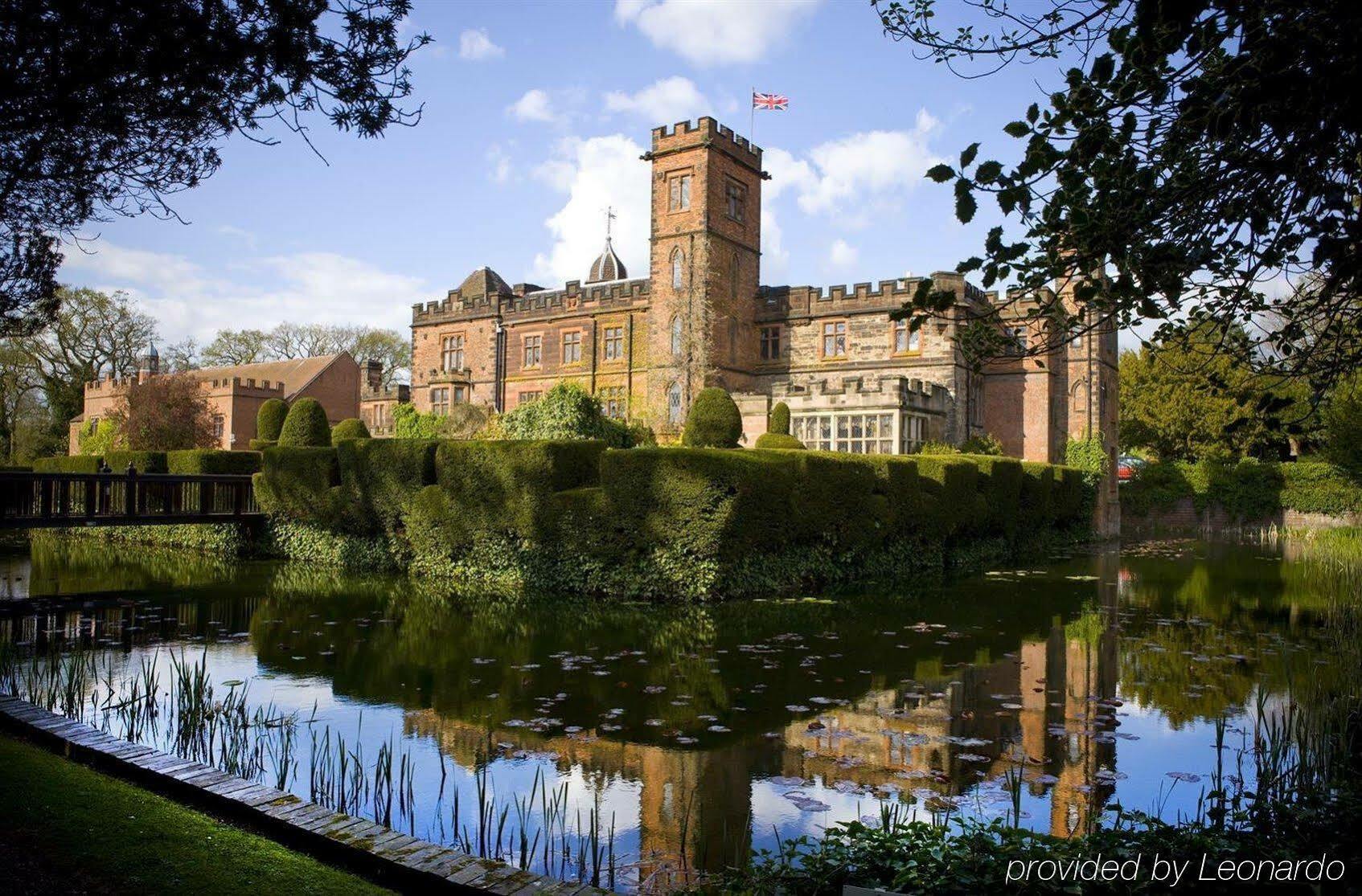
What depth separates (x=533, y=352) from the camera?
4044cm

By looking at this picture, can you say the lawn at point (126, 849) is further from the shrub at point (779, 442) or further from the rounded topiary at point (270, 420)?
the rounded topiary at point (270, 420)

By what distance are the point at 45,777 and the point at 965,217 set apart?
5.38 m

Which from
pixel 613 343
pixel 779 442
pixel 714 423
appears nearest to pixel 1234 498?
pixel 779 442

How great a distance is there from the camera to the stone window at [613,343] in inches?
1485

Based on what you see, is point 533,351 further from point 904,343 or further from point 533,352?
point 904,343

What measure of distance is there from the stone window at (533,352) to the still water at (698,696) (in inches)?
968

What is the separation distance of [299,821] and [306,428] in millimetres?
22189

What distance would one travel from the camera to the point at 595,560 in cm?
1547

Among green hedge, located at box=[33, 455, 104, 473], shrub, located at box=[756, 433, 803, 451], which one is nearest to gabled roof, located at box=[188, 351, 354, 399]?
green hedge, located at box=[33, 455, 104, 473]

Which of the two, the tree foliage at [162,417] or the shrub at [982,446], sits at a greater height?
the tree foliage at [162,417]

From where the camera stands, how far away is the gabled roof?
50406 mm

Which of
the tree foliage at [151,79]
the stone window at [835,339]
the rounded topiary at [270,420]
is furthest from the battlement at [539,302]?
the tree foliage at [151,79]

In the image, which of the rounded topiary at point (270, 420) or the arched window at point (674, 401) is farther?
the arched window at point (674, 401)

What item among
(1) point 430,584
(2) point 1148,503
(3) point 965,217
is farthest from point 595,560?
(2) point 1148,503
